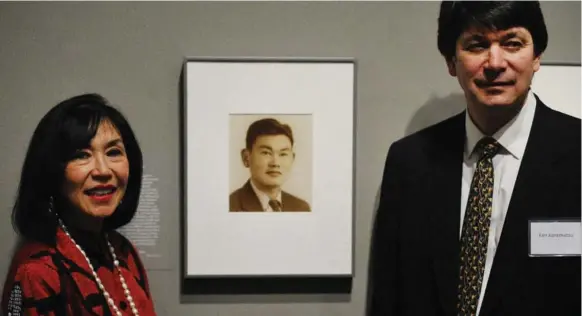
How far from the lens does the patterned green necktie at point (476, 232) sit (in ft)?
3.74

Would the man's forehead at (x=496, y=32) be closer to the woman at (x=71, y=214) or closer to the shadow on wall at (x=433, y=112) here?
the shadow on wall at (x=433, y=112)

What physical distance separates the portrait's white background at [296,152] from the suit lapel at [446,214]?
27cm

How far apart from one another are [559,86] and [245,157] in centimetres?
72

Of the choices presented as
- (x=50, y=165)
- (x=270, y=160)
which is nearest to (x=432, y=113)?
(x=270, y=160)

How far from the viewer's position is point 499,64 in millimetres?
1100

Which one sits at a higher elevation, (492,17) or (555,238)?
(492,17)

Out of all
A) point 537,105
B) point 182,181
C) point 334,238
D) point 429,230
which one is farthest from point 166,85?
point 537,105

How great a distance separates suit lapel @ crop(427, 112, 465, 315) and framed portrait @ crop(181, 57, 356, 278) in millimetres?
194

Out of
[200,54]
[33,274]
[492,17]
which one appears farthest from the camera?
[200,54]

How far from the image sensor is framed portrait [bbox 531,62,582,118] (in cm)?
131

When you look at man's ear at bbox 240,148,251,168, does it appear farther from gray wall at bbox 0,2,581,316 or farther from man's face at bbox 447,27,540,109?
man's face at bbox 447,27,540,109

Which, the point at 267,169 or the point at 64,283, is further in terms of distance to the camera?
the point at 267,169

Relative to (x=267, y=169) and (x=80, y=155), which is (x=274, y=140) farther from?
(x=80, y=155)

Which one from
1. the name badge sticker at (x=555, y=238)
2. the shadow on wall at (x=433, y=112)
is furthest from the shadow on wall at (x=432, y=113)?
the name badge sticker at (x=555, y=238)
